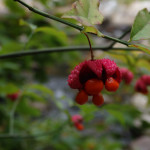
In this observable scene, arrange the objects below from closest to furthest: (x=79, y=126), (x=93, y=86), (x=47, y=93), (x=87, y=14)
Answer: (x=87, y=14) < (x=93, y=86) < (x=79, y=126) < (x=47, y=93)

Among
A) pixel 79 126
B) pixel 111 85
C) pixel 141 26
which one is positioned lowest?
pixel 79 126

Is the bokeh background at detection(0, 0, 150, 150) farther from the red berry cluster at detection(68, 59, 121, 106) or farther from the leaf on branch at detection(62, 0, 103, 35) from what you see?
the leaf on branch at detection(62, 0, 103, 35)

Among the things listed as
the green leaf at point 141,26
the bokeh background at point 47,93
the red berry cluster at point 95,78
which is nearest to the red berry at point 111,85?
the red berry cluster at point 95,78

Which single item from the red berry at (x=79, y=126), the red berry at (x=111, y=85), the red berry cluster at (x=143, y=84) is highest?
the red berry cluster at (x=143, y=84)

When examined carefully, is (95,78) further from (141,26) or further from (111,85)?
(141,26)

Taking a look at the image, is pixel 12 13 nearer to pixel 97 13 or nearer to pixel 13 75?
pixel 13 75

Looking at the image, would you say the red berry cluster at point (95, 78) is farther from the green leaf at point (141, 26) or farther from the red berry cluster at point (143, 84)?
the red berry cluster at point (143, 84)

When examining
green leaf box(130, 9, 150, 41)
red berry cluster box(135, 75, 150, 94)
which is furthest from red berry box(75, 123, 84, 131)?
green leaf box(130, 9, 150, 41)

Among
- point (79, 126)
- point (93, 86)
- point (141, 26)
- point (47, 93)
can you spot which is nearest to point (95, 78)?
point (93, 86)
